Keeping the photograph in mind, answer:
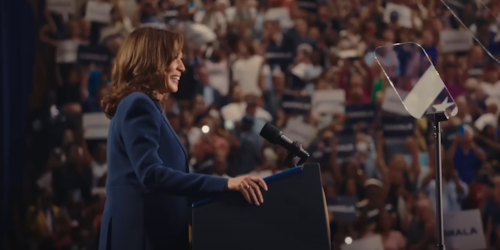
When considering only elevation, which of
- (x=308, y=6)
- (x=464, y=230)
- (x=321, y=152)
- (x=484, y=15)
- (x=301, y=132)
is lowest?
(x=464, y=230)

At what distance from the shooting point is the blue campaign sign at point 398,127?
194 inches

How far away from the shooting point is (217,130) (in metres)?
5.11

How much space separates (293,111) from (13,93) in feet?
7.64

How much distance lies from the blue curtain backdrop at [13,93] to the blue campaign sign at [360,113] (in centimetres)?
267

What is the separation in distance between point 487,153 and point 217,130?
6.69ft

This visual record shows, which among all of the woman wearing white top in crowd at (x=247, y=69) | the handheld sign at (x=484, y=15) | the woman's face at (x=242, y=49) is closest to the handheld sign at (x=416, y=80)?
the handheld sign at (x=484, y=15)

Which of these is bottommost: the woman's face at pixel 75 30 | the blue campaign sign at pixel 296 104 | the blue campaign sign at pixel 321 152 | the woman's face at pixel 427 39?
the blue campaign sign at pixel 321 152

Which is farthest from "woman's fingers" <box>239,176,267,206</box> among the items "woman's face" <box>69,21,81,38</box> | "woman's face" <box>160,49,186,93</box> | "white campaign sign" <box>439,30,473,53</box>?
"woman's face" <box>69,21,81,38</box>

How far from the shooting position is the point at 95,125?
209 inches

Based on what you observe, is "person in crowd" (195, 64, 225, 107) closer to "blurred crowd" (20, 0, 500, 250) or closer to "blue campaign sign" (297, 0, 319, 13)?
"blurred crowd" (20, 0, 500, 250)

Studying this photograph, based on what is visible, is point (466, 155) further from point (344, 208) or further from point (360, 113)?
point (344, 208)

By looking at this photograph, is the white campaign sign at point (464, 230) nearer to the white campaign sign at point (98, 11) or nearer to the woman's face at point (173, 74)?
the white campaign sign at point (98, 11)

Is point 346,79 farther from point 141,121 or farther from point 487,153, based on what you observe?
point 141,121

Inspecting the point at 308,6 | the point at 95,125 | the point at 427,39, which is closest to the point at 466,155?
the point at 427,39
